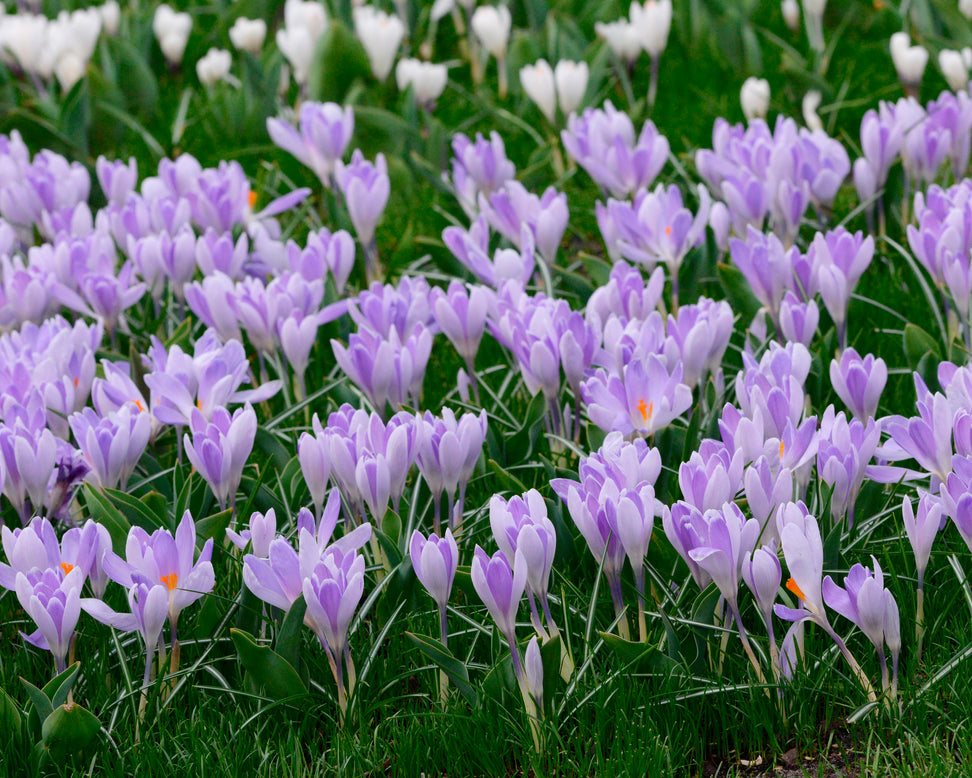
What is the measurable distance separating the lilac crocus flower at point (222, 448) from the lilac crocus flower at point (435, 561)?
17.1 inches

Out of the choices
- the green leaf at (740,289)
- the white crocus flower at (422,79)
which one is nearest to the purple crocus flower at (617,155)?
the green leaf at (740,289)

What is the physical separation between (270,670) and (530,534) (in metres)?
0.43

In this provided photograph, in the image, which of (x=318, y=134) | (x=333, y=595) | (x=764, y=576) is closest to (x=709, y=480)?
(x=764, y=576)

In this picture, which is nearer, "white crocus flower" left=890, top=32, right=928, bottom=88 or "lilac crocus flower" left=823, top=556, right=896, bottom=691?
"lilac crocus flower" left=823, top=556, right=896, bottom=691

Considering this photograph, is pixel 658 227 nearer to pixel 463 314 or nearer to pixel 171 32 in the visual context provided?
pixel 463 314

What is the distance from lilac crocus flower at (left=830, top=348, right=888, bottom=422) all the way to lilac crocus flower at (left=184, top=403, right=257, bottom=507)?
3.24ft

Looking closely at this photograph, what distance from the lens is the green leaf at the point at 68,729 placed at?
158cm

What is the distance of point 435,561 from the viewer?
62.6 inches

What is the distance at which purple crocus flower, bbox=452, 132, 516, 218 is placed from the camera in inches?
127

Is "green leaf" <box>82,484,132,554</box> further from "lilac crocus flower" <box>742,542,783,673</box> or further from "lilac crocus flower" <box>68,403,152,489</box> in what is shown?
"lilac crocus flower" <box>742,542,783,673</box>

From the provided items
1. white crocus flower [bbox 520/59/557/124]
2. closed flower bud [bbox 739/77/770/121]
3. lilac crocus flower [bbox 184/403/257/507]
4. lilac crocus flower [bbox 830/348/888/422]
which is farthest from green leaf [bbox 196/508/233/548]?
closed flower bud [bbox 739/77/770/121]

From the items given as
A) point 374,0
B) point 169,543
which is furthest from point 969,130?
point 374,0

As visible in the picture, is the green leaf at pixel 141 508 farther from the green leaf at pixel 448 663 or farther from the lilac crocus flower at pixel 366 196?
the lilac crocus flower at pixel 366 196

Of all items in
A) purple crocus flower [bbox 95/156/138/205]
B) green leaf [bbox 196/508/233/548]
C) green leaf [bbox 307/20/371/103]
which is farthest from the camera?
green leaf [bbox 307/20/371/103]
